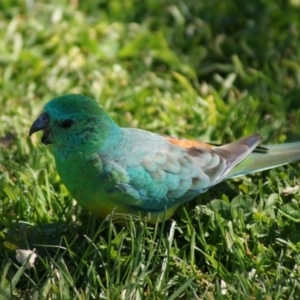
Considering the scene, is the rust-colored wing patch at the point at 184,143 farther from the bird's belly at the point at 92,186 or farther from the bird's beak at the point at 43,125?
the bird's beak at the point at 43,125

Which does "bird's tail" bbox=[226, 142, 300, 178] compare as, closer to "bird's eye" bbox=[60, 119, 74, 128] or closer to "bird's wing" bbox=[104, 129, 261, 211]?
"bird's wing" bbox=[104, 129, 261, 211]

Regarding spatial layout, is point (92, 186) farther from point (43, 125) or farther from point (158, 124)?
point (158, 124)

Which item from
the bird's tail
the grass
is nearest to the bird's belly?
the grass

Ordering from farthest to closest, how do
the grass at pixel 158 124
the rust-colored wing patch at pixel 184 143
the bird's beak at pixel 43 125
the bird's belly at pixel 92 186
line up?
the rust-colored wing patch at pixel 184 143, the bird's beak at pixel 43 125, the bird's belly at pixel 92 186, the grass at pixel 158 124

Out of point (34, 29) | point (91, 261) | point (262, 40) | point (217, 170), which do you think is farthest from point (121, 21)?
point (91, 261)

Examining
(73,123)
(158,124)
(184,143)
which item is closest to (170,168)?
(184,143)

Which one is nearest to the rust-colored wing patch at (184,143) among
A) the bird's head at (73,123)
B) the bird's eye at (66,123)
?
the bird's head at (73,123)

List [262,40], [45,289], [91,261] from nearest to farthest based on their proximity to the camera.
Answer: [45,289], [91,261], [262,40]

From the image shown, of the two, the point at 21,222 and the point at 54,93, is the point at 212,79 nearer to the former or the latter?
the point at 54,93
